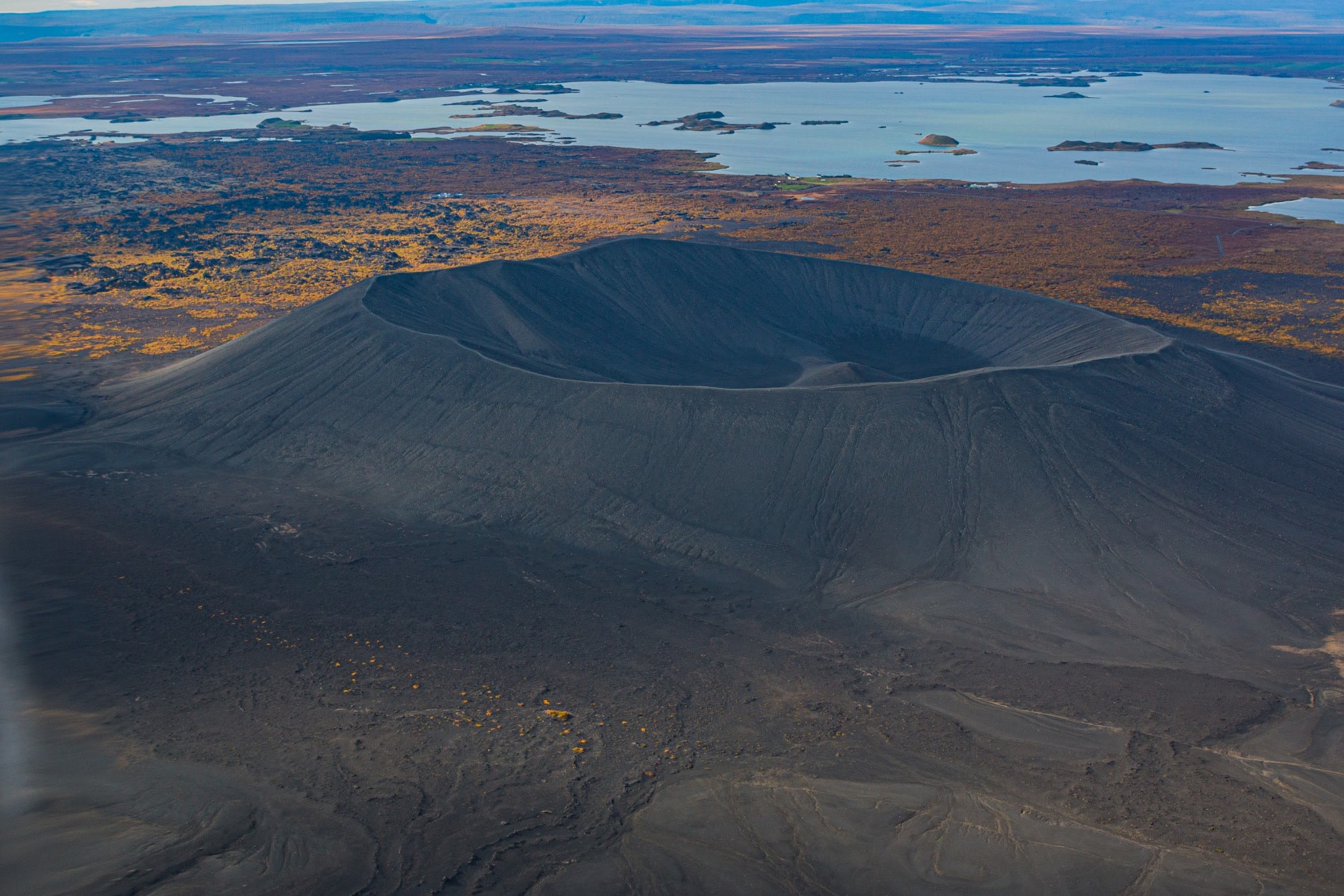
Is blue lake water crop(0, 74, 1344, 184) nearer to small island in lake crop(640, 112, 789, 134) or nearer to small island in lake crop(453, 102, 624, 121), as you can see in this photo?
small island in lake crop(640, 112, 789, 134)

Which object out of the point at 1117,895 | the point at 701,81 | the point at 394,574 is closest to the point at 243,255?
the point at 394,574

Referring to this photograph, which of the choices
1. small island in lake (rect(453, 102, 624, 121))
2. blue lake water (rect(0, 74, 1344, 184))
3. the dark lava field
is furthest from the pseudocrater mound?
small island in lake (rect(453, 102, 624, 121))

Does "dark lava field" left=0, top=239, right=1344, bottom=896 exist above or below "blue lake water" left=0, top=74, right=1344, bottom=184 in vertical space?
below

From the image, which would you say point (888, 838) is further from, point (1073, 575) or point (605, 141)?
point (605, 141)

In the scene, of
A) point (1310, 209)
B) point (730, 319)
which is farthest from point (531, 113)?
point (730, 319)

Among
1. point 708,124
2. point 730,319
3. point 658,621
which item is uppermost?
point 708,124

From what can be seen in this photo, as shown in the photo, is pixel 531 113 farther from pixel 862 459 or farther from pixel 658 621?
pixel 658 621
